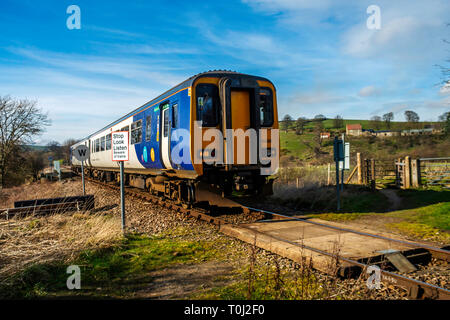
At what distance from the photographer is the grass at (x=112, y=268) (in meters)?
4.10

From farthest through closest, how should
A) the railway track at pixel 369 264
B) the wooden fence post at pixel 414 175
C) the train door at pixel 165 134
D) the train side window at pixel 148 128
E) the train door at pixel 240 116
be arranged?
the wooden fence post at pixel 414 175, the train side window at pixel 148 128, the train door at pixel 165 134, the train door at pixel 240 116, the railway track at pixel 369 264

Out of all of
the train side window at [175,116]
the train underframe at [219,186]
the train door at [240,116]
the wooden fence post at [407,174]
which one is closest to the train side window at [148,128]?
the train underframe at [219,186]

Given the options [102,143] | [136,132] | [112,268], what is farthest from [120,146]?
[102,143]

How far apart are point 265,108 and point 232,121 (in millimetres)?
1225

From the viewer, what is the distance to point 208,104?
8117 mm

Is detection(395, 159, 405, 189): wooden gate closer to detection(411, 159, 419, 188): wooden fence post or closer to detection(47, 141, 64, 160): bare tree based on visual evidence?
detection(411, 159, 419, 188): wooden fence post

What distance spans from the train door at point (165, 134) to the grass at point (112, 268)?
3200 millimetres

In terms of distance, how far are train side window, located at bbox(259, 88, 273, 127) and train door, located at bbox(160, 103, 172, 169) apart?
2723 millimetres

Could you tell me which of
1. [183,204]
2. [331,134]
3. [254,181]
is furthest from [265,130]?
[331,134]

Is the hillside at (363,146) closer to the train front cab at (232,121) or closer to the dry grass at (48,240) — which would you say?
the train front cab at (232,121)

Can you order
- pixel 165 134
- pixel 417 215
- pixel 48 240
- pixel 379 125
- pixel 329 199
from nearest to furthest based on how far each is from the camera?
pixel 48 240 → pixel 417 215 → pixel 165 134 → pixel 329 199 → pixel 379 125

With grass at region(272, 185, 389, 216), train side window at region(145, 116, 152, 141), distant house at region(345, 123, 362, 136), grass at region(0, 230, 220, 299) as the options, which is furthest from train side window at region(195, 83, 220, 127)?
distant house at region(345, 123, 362, 136)

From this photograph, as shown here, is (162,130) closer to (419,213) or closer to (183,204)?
(183,204)

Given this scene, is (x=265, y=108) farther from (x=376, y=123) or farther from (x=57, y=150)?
(x=57, y=150)
